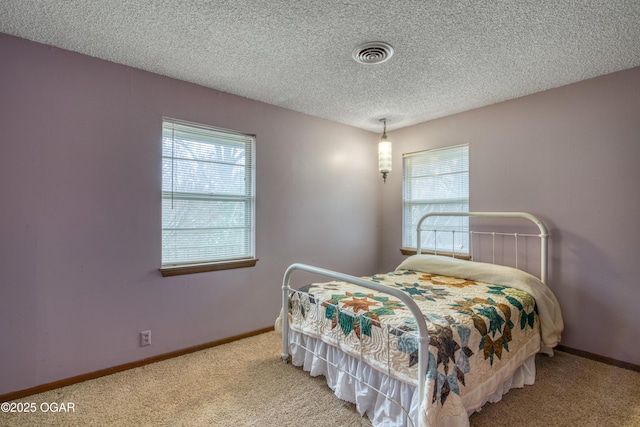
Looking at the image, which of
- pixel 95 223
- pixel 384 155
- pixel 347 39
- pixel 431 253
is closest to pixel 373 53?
pixel 347 39

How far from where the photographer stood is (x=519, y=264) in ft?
9.79

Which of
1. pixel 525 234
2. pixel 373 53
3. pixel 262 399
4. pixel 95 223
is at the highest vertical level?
pixel 373 53

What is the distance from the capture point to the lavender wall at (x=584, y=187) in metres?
2.43

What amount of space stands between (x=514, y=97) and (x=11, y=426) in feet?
14.1

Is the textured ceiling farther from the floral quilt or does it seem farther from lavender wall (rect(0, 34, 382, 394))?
the floral quilt

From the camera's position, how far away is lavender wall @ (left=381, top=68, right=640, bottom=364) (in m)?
2.43

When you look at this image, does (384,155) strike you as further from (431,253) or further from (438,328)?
(438,328)

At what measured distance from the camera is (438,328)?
1.65 m

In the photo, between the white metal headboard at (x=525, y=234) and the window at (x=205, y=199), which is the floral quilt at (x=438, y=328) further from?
the window at (x=205, y=199)

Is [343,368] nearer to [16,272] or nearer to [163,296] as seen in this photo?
[163,296]

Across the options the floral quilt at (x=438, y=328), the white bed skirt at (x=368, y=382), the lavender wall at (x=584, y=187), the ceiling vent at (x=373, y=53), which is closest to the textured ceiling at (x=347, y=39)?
the ceiling vent at (x=373, y=53)

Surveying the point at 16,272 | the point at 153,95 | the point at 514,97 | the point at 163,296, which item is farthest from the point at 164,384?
the point at 514,97

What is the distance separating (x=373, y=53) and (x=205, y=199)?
69.8 inches

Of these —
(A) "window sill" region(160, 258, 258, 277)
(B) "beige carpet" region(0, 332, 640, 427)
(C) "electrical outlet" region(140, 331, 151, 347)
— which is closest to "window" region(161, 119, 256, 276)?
(A) "window sill" region(160, 258, 258, 277)
